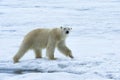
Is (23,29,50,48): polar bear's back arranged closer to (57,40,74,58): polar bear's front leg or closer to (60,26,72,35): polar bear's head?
(57,40,74,58): polar bear's front leg

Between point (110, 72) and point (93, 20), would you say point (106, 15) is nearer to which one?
point (93, 20)

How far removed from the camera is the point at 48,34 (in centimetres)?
787

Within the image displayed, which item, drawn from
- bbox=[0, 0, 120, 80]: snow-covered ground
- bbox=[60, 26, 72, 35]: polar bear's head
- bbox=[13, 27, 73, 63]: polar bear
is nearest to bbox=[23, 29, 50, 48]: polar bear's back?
bbox=[13, 27, 73, 63]: polar bear

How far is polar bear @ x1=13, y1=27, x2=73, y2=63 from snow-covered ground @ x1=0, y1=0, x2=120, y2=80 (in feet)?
0.51

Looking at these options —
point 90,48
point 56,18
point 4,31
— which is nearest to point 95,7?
point 56,18

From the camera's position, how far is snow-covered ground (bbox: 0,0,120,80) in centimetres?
657

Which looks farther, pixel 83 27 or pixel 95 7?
pixel 95 7

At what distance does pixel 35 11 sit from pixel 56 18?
10.1 feet

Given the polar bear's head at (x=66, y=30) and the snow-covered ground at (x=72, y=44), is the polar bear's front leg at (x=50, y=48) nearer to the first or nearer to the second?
the snow-covered ground at (x=72, y=44)

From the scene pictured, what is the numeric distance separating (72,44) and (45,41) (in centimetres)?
250

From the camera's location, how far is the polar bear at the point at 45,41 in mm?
7730

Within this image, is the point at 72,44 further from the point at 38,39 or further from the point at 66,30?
the point at 66,30

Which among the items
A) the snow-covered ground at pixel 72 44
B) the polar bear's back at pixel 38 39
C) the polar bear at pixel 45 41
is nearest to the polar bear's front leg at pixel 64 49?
the polar bear at pixel 45 41

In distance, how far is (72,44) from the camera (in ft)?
33.8
